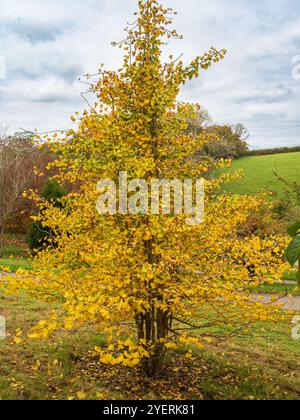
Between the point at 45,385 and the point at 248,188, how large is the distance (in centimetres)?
3539

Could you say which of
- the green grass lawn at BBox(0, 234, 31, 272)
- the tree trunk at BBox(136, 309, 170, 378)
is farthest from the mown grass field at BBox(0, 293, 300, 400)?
the green grass lawn at BBox(0, 234, 31, 272)

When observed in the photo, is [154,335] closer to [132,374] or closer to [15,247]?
[132,374]

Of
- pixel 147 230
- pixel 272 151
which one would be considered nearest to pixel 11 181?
pixel 147 230

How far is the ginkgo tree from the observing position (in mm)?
4031

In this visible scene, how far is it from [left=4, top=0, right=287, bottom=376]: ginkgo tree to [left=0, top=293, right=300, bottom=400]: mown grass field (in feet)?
1.48

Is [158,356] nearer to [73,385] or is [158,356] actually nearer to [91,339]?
[73,385]

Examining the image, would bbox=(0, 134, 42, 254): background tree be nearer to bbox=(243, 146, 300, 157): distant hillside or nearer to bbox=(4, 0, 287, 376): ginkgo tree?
bbox=(4, 0, 287, 376): ginkgo tree

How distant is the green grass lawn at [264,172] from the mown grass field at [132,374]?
98.4 feet

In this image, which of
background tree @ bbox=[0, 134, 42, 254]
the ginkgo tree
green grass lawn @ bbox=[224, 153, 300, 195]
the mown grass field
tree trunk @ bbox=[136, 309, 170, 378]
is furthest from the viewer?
green grass lawn @ bbox=[224, 153, 300, 195]

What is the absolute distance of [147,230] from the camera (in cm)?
396

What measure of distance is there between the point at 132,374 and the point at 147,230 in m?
2.35

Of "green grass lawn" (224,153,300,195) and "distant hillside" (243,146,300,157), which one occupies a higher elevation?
"distant hillside" (243,146,300,157)
